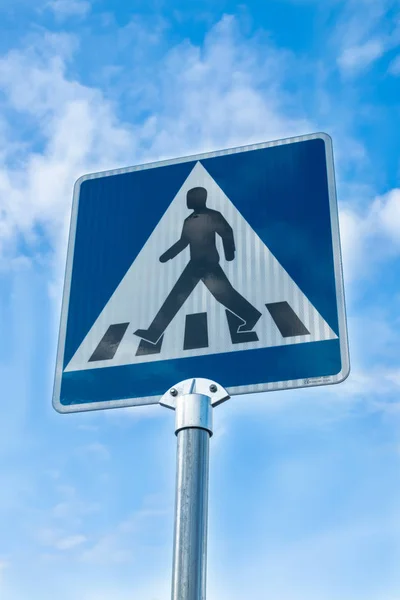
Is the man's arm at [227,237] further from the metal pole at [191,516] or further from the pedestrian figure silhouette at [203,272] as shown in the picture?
the metal pole at [191,516]

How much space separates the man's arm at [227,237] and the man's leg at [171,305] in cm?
10

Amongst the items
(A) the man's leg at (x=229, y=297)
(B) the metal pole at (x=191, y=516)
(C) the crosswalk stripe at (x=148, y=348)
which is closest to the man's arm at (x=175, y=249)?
(A) the man's leg at (x=229, y=297)

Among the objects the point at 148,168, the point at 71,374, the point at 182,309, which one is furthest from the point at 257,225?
the point at 71,374

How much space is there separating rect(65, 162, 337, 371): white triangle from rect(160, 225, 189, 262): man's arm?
14 millimetres

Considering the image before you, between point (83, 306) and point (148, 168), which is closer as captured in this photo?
point (83, 306)

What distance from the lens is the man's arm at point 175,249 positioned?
1740 millimetres

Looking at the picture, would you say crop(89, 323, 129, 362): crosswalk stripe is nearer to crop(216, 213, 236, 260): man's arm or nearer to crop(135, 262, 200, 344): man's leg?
crop(135, 262, 200, 344): man's leg

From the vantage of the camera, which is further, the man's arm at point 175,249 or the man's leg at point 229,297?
the man's arm at point 175,249

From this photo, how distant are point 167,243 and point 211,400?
0.50 meters

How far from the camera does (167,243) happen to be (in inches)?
70.1

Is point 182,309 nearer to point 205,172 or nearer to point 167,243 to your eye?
point 167,243

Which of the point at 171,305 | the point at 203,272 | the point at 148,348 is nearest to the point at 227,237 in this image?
the point at 203,272

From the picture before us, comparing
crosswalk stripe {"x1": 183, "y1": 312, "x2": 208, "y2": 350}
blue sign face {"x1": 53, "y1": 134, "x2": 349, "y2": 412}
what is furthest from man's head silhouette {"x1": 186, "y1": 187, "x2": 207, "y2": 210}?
crosswalk stripe {"x1": 183, "y1": 312, "x2": 208, "y2": 350}

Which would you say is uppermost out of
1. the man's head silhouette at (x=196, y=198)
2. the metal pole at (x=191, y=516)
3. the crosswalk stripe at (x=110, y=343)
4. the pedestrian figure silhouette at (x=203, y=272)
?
the man's head silhouette at (x=196, y=198)
